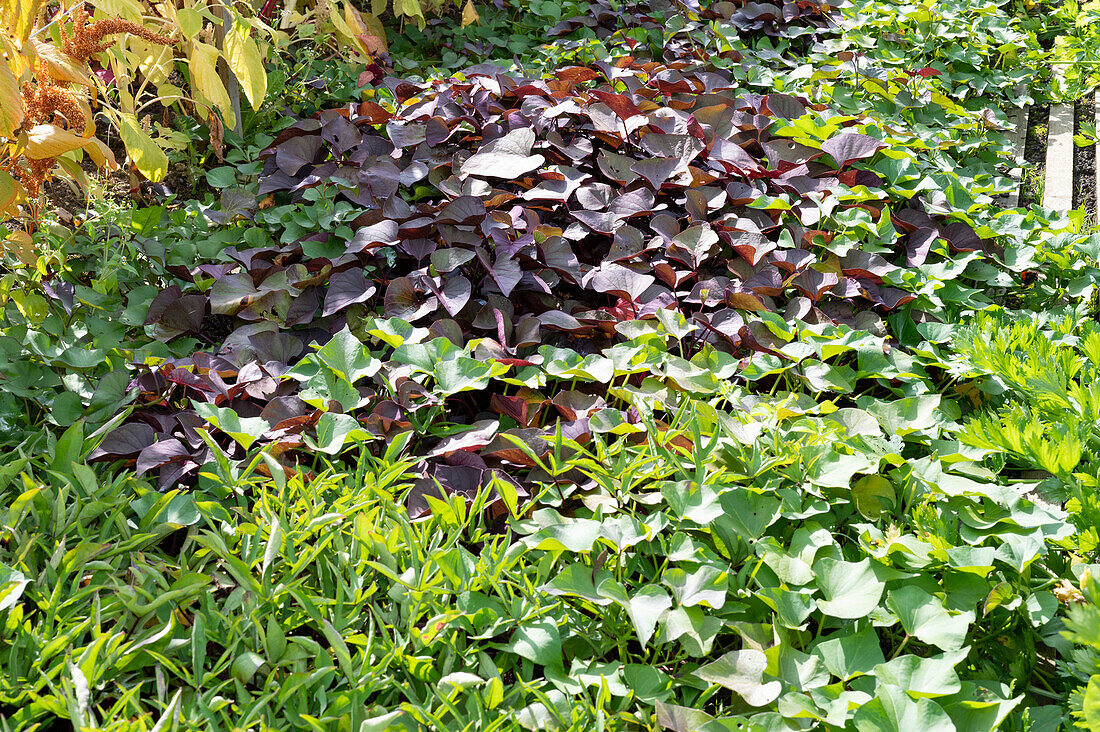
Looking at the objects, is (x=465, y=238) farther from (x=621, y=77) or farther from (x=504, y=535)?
(x=621, y=77)

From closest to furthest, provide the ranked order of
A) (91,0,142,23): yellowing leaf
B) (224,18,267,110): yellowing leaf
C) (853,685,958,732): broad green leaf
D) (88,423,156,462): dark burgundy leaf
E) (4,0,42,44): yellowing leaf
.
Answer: (853,685,958,732): broad green leaf → (88,423,156,462): dark burgundy leaf → (4,0,42,44): yellowing leaf → (91,0,142,23): yellowing leaf → (224,18,267,110): yellowing leaf

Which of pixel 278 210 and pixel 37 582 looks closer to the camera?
pixel 37 582

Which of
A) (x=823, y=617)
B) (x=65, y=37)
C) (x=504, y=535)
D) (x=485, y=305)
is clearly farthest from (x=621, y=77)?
(x=823, y=617)

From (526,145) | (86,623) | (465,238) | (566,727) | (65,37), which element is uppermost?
(65,37)

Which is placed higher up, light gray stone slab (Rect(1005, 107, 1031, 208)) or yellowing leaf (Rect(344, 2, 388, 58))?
yellowing leaf (Rect(344, 2, 388, 58))

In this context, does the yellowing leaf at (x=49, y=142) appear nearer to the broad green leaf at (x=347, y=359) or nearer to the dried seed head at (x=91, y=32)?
the dried seed head at (x=91, y=32)

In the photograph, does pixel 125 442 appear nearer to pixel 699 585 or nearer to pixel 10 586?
pixel 10 586

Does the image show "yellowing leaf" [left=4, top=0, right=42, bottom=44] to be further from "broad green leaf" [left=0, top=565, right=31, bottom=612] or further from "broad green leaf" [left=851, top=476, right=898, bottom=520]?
"broad green leaf" [left=851, top=476, right=898, bottom=520]

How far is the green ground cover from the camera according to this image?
119 centimetres

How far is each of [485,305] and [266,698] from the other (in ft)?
3.58

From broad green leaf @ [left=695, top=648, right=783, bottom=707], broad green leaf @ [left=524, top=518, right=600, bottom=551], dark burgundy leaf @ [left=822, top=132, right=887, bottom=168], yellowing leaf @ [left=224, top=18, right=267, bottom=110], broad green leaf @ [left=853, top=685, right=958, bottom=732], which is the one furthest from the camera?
dark burgundy leaf @ [left=822, top=132, right=887, bottom=168]

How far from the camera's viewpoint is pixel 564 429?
1639 millimetres

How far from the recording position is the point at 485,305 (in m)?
1.98

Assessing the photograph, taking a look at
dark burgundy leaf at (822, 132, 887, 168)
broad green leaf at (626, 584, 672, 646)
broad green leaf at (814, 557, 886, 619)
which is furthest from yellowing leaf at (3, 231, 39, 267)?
dark burgundy leaf at (822, 132, 887, 168)
